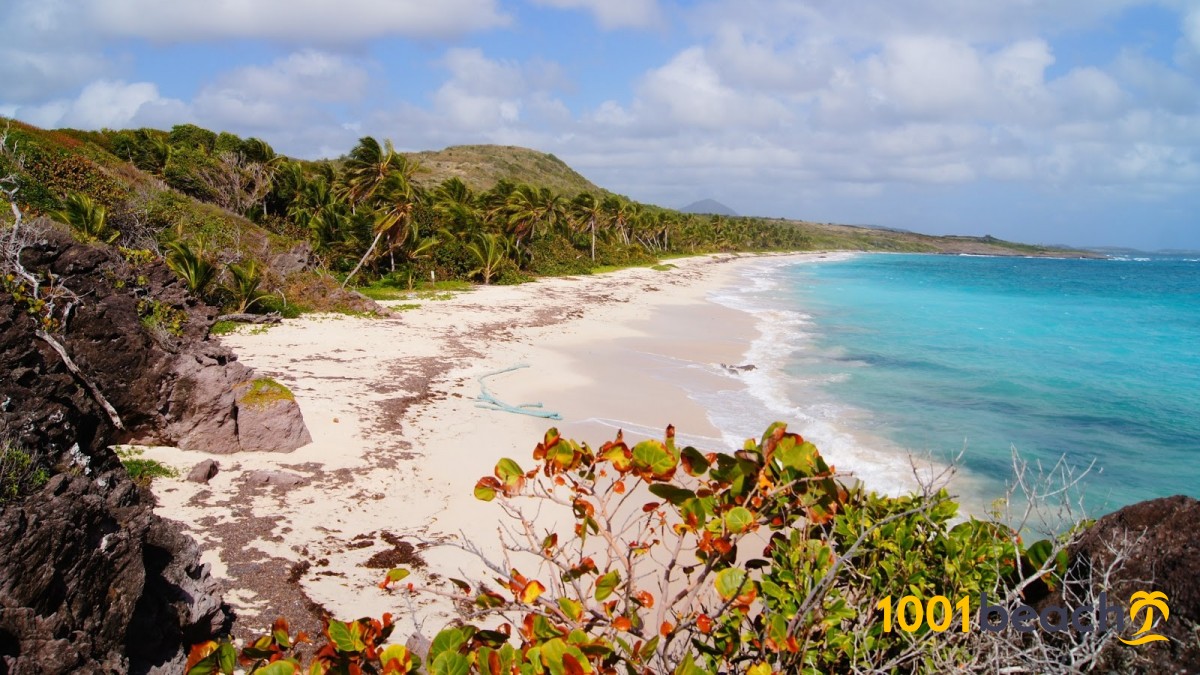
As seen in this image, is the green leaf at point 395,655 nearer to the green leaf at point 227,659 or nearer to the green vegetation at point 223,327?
the green leaf at point 227,659

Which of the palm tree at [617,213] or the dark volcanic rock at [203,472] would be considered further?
the palm tree at [617,213]

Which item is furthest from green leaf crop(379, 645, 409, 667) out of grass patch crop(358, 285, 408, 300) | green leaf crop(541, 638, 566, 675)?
grass patch crop(358, 285, 408, 300)

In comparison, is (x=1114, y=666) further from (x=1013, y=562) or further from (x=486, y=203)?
(x=486, y=203)

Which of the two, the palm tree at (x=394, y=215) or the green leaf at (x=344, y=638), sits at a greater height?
the palm tree at (x=394, y=215)

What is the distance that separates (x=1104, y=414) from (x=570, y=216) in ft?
122

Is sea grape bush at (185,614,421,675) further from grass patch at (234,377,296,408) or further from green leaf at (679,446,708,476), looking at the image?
grass patch at (234,377,296,408)

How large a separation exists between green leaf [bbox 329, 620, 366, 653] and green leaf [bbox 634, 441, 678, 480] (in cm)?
102

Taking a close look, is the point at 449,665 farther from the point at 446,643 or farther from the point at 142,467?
the point at 142,467

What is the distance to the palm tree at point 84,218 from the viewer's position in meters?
15.7

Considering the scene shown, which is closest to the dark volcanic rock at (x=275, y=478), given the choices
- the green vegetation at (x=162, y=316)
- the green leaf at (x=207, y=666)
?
A: the green vegetation at (x=162, y=316)

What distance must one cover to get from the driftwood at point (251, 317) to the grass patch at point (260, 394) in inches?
313

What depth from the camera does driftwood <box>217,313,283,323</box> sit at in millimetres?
15281

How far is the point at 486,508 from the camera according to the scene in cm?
743

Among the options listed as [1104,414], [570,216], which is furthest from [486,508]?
[570,216]
